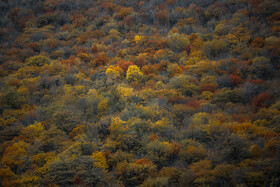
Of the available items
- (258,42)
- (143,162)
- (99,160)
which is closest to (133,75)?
(99,160)

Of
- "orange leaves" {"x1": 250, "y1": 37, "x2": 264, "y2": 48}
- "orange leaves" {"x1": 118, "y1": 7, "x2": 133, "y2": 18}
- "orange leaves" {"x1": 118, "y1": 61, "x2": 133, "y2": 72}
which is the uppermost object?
"orange leaves" {"x1": 118, "y1": 7, "x2": 133, "y2": 18}

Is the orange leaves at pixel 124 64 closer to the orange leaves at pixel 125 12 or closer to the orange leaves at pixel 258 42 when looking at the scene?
the orange leaves at pixel 125 12

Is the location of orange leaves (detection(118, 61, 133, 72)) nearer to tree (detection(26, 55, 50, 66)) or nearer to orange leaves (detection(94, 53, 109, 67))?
orange leaves (detection(94, 53, 109, 67))

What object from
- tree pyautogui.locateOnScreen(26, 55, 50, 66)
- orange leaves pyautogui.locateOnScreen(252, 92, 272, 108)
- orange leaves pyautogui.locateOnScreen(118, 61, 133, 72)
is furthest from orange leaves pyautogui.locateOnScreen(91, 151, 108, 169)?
tree pyautogui.locateOnScreen(26, 55, 50, 66)

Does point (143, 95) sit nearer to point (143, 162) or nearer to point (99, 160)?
point (99, 160)

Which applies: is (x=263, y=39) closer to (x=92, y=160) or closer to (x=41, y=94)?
(x=92, y=160)

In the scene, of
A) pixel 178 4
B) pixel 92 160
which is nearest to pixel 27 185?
pixel 92 160

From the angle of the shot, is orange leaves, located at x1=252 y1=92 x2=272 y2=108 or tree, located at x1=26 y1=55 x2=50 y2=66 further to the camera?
tree, located at x1=26 y1=55 x2=50 y2=66

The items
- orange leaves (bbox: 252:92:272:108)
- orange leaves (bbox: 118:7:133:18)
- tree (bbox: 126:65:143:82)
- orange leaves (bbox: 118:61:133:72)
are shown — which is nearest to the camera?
orange leaves (bbox: 252:92:272:108)

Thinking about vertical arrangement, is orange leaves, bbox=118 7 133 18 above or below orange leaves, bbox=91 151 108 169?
above
